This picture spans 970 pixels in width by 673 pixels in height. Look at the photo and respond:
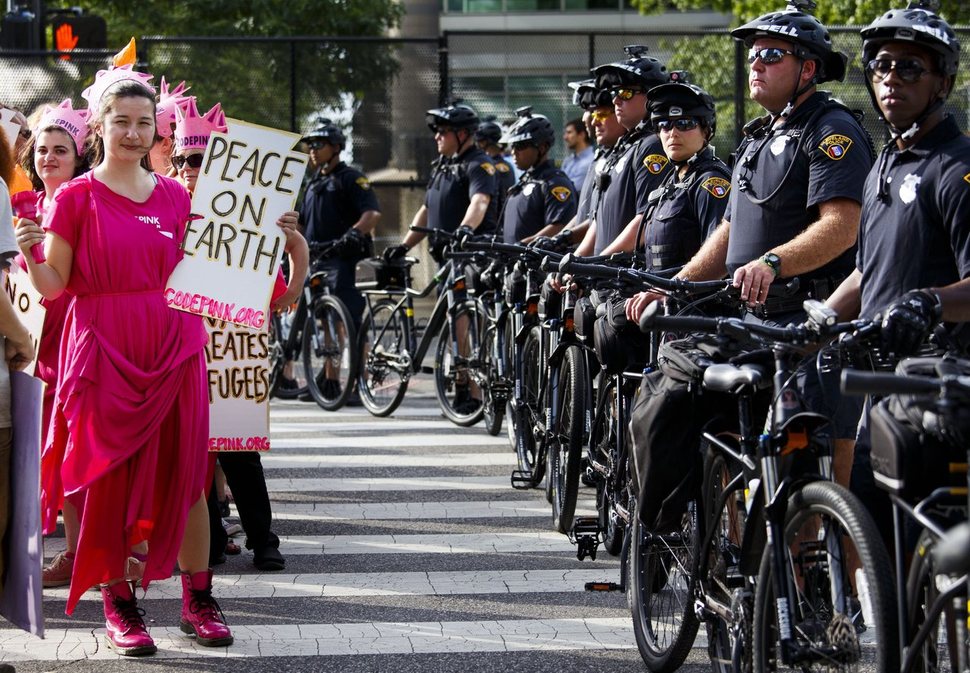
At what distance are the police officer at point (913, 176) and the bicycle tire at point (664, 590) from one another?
66 centimetres

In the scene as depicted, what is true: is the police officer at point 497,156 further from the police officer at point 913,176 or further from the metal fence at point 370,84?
the police officer at point 913,176

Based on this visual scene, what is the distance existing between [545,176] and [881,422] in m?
7.15

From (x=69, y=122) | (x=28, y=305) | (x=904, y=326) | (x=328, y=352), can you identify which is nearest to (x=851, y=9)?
(x=328, y=352)

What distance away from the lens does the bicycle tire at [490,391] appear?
10.00m

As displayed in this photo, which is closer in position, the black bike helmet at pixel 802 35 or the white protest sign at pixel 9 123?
the black bike helmet at pixel 802 35

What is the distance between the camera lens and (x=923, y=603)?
136 inches

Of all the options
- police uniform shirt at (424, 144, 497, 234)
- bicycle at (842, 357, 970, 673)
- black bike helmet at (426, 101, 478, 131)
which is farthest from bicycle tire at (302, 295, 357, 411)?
bicycle at (842, 357, 970, 673)

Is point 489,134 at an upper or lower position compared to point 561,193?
upper

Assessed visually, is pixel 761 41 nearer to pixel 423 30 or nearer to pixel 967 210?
pixel 967 210

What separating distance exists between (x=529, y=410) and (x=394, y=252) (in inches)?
135

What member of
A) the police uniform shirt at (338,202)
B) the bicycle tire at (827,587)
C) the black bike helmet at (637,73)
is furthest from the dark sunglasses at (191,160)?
the police uniform shirt at (338,202)

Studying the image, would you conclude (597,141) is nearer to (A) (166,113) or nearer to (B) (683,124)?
(B) (683,124)

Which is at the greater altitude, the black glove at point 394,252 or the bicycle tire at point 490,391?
the black glove at point 394,252

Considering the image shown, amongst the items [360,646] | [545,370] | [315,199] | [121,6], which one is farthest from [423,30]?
[360,646]
